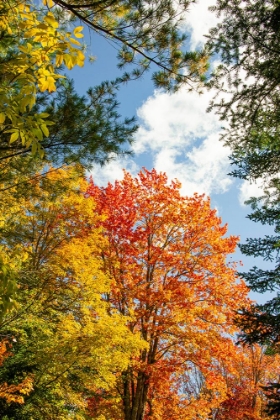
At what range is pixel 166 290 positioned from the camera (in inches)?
376

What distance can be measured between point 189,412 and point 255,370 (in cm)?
977

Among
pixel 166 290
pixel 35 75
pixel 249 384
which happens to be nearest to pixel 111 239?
pixel 166 290

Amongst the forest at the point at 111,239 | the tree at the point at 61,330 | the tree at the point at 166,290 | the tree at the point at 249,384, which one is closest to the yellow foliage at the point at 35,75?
the forest at the point at 111,239

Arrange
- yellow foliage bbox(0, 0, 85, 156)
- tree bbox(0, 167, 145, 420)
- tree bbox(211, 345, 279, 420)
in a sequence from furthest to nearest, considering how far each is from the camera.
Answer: tree bbox(211, 345, 279, 420) < tree bbox(0, 167, 145, 420) < yellow foliage bbox(0, 0, 85, 156)

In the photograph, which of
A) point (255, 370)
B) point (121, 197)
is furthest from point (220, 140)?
point (255, 370)

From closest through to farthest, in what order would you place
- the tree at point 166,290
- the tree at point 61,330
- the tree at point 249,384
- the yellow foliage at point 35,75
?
the yellow foliage at point 35,75 < the tree at point 61,330 < the tree at point 166,290 < the tree at point 249,384

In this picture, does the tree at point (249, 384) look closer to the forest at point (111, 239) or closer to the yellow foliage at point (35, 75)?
the forest at point (111, 239)

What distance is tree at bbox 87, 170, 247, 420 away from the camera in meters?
9.50

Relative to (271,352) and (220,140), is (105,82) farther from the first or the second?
(271,352)

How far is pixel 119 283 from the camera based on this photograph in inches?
399

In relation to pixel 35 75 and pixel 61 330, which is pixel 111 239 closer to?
pixel 61 330

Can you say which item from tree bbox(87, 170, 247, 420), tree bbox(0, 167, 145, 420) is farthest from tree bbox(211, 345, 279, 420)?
tree bbox(0, 167, 145, 420)

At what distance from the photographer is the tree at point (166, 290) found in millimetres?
9500

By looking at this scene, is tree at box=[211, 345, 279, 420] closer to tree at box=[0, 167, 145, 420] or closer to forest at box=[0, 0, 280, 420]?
forest at box=[0, 0, 280, 420]
